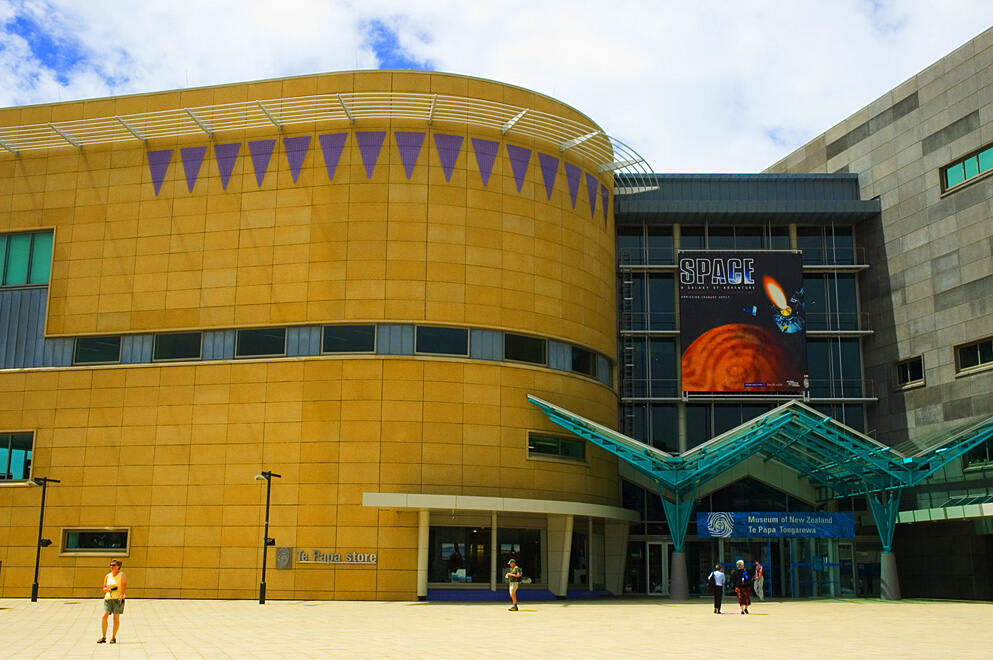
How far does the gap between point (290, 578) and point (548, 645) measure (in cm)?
1949

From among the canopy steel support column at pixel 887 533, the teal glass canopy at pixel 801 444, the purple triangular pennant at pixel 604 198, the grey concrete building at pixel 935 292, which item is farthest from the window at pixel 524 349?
the grey concrete building at pixel 935 292

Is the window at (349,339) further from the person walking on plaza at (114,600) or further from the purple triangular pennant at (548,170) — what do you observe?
the person walking on plaza at (114,600)

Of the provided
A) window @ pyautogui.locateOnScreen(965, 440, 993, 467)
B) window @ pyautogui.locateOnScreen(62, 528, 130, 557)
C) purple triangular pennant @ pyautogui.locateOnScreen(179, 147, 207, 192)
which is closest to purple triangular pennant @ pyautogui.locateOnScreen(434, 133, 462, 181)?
purple triangular pennant @ pyautogui.locateOnScreen(179, 147, 207, 192)

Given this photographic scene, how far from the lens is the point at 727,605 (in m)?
36.7

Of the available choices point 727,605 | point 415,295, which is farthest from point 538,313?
point 727,605

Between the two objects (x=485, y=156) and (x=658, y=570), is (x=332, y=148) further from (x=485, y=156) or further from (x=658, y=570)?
(x=658, y=570)

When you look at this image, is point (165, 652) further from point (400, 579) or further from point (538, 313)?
point (538, 313)

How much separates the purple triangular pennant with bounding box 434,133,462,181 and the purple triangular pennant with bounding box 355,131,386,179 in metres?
2.38

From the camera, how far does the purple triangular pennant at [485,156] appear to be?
139 ft

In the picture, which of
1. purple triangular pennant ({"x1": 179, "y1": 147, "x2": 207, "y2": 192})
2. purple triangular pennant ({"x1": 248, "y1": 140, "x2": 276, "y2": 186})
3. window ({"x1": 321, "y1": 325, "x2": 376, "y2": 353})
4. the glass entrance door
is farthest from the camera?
the glass entrance door

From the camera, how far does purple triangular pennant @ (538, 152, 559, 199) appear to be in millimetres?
43750

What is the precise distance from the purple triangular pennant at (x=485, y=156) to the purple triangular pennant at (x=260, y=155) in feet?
28.8

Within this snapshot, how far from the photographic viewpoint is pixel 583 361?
43875 millimetres

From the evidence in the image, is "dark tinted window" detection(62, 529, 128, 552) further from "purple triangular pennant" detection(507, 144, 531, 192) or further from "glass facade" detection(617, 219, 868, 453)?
"glass facade" detection(617, 219, 868, 453)
